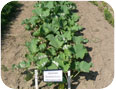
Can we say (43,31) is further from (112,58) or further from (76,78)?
(112,58)

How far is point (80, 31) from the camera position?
16.6 feet

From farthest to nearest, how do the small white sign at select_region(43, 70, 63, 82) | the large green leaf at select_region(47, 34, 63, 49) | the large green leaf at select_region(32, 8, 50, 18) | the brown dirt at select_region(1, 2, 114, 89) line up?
the large green leaf at select_region(32, 8, 50, 18)
the large green leaf at select_region(47, 34, 63, 49)
the brown dirt at select_region(1, 2, 114, 89)
the small white sign at select_region(43, 70, 63, 82)

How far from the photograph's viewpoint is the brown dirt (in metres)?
3.53

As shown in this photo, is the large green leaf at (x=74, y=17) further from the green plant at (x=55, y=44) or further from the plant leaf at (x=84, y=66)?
the plant leaf at (x=84, y=66)

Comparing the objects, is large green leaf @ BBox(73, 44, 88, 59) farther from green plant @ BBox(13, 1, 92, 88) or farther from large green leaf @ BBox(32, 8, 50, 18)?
large green leaf @ BBox(32, 8, 50, 18)

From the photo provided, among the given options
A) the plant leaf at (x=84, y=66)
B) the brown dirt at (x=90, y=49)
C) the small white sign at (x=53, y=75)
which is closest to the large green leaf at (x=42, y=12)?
the brown dirt at (x=90, y=49)

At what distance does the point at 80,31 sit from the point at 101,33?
51cm

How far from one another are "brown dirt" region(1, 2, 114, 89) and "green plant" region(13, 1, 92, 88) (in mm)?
209

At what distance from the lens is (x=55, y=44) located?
392 centimetres

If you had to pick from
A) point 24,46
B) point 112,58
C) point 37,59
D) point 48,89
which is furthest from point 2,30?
point 112,58

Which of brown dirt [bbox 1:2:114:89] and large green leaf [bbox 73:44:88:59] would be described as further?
large green leaf [bbox 73:44:88:59]

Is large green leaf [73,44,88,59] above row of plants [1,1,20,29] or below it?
below

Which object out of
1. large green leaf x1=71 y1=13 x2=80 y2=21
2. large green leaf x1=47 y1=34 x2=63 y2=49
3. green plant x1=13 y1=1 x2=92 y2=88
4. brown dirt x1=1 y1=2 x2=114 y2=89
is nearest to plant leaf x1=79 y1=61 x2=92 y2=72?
green plant x1=13 y1=1 x2=92 y2=88

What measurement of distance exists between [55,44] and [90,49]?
0.87 metres
